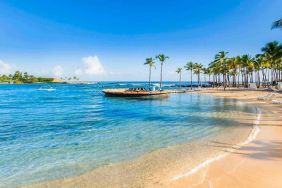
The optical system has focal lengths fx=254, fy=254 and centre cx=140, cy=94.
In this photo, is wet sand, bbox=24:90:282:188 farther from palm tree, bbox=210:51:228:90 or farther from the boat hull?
palm tree, bbox=210:51:228:90

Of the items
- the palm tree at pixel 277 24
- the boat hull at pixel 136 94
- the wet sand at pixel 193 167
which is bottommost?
the wet sand at pixel 193 167

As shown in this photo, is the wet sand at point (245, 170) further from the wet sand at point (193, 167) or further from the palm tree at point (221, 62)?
the palm tree at point (221, 62)

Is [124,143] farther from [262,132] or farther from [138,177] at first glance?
[262,132]

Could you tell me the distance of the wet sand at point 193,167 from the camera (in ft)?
29.6

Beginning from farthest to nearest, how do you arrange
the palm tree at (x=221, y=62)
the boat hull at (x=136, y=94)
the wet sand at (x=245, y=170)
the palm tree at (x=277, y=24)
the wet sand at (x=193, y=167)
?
the palm tree at (x=221, y=62)
the boat hull at (x=136, y=94)
the palm tree at (x=277, y=24)
the wet sand at (x=193, y=167)
the wet sand at (x=245, y=170)

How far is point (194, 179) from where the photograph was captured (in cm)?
920

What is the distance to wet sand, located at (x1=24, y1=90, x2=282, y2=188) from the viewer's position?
9.02 meters

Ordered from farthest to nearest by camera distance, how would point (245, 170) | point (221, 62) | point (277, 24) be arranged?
point (221, 62)
point (277, 24)
point (245, 170)

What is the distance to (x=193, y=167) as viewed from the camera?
10.6 m

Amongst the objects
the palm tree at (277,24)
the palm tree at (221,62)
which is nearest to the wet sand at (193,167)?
the palm tree at (277,24)

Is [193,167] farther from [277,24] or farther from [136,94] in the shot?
[136,94]

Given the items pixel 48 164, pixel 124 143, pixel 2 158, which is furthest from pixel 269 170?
pixel 2 158

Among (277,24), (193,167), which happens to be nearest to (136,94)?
(277,24)

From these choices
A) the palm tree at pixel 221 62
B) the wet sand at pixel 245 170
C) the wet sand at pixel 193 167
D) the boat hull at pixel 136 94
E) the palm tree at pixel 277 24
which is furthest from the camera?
the palm tree at pixel 221 62
